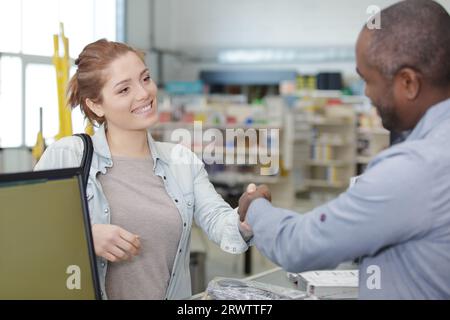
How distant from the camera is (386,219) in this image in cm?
110

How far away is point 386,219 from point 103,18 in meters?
11.8

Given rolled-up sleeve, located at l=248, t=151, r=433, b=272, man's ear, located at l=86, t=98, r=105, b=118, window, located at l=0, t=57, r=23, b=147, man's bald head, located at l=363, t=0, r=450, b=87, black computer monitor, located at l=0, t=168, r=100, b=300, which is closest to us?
rolled-up sleeve, located at l=248, t=151, r=433, b=272

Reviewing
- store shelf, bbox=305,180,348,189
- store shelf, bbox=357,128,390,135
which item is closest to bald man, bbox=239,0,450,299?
store shelf, bbox=357,128,390,135

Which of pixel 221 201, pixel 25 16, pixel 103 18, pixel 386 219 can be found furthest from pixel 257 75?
pixel 386 219

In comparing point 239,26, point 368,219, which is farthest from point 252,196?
point 239,26

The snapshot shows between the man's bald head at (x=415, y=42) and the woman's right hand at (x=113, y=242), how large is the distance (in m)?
0.75

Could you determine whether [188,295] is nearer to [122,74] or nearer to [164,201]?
[164,201]

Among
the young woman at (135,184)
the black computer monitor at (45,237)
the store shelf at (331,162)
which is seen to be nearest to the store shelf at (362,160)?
the store shelf at (331,162)

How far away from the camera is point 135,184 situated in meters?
1.90

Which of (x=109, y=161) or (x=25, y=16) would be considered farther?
(x=25, y=16)

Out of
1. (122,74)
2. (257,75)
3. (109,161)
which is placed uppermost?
(257,75)

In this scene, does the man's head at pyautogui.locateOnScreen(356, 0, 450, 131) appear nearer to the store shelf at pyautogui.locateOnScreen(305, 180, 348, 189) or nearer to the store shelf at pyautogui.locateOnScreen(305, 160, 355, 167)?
the store shelf at pyautogui.locateOnScreen(305, 160, 355, 167)

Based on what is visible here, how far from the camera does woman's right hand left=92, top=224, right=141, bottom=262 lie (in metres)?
1.57
